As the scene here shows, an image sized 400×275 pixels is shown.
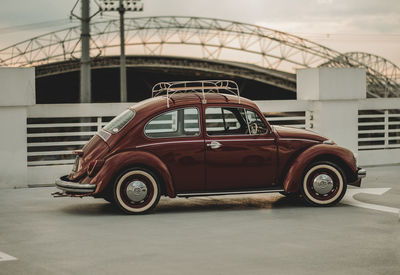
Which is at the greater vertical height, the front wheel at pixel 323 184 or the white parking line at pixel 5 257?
the front wheel at pixel 323 184

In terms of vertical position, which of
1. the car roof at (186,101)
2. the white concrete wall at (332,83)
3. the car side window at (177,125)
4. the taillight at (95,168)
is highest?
the white concrete wall at (332,83)

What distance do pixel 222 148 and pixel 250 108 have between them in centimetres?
74

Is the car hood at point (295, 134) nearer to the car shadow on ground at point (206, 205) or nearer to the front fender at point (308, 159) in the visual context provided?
the front fender at point (308, 159)

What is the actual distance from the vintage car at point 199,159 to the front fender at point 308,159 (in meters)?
0.01

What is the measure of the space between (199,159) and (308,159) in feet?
4.78

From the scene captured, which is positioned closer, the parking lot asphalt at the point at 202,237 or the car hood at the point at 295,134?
the parking lot asphalt at the point at 202,237

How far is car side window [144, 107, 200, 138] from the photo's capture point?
375 inches

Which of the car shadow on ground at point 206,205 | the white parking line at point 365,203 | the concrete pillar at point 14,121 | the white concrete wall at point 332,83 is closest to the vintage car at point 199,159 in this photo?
the car shadow on ground at point 206,205

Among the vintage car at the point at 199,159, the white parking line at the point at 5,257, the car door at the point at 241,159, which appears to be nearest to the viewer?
the white parking line at the point at 5,257

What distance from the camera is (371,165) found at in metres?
14.8

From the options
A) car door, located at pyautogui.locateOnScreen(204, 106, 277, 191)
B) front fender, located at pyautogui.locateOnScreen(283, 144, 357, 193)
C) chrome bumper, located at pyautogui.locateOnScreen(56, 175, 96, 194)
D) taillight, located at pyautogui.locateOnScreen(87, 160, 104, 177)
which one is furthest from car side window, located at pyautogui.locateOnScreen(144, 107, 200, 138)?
front fender, located at pyautogui.locateOnScreen(283, 144, 357, 193)

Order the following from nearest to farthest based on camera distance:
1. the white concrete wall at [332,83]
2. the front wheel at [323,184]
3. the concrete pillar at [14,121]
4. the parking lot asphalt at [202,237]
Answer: the parking lot asphalt at [202,237] → the front wheel at [323,184] → the concrete pillar at [14,121] → the white concrete wall at [332,83]

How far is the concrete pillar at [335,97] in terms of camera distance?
13.9 m

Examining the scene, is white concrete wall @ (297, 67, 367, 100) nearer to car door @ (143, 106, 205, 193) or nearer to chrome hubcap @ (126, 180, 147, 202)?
car door @ (143, 106, 205, 193)
